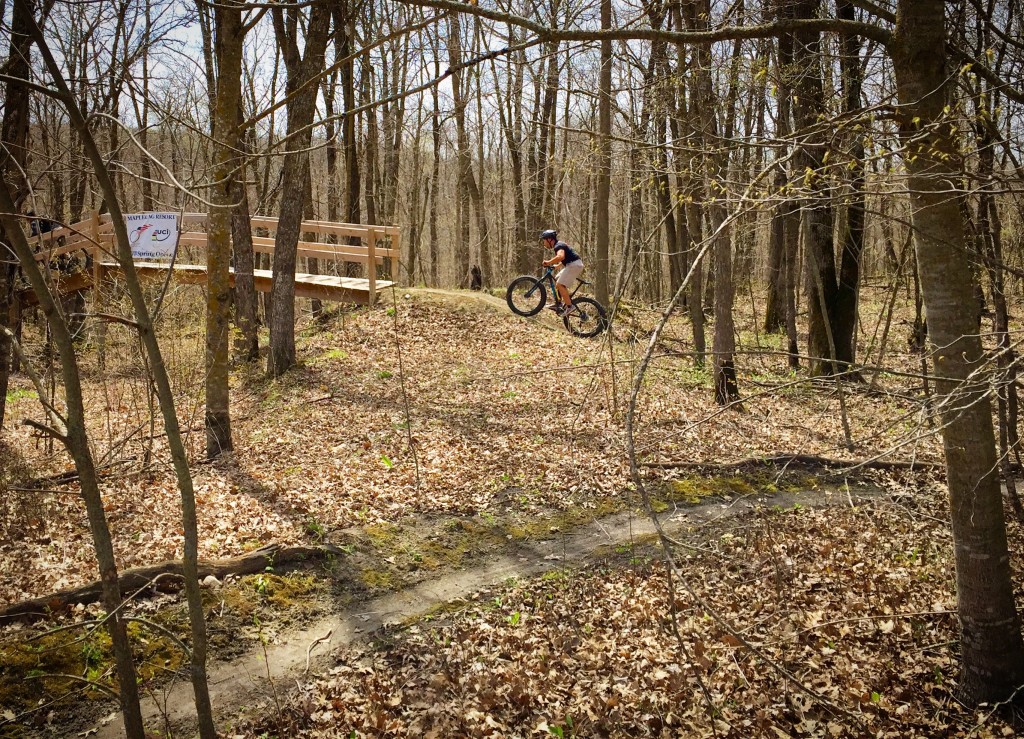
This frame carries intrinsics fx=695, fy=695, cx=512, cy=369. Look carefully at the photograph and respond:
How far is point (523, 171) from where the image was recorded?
2184 cm

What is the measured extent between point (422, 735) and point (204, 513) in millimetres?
3693

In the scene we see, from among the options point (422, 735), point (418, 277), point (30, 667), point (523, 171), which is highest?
point (523, 171)

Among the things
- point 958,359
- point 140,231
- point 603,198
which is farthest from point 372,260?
point 958,359

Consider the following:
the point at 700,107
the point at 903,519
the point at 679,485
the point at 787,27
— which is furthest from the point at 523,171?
the point at 787,27

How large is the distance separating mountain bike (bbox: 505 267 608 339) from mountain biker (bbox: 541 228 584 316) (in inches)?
10.0

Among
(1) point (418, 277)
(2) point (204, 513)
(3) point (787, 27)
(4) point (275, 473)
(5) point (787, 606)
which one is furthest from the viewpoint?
(1) point (418, 277)

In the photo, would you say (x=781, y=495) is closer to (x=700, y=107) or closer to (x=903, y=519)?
(x=903, y=519)

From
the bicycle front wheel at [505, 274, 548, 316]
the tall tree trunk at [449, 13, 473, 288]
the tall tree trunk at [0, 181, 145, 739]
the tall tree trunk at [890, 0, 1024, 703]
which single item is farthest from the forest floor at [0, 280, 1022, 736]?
the tall tree trunk at [449, 13, 473, 288]

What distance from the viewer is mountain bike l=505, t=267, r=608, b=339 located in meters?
14.1

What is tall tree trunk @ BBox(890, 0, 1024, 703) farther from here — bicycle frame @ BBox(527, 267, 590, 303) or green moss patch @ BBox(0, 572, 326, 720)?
bicycle frame @ BBox(527, 267, 590, 303)

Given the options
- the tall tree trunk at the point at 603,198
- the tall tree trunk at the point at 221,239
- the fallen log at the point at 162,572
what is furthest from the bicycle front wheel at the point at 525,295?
the fallen log at the point at 162,572

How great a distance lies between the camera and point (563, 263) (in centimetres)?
1324

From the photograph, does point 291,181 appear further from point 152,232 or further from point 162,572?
point 162,572

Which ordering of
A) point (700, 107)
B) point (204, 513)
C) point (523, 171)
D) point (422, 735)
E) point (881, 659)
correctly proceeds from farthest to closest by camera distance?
point (523, 171) → point (700, 107) → point (204, 513) → point (881, 659) → point (422, 735)
